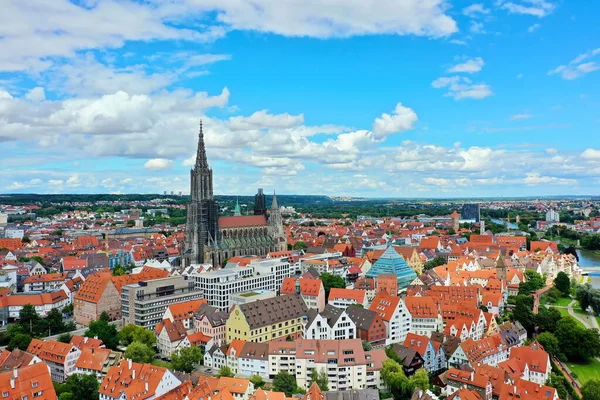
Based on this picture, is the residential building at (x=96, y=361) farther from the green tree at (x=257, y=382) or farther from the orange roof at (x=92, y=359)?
the green tree at (x=257, y=382)

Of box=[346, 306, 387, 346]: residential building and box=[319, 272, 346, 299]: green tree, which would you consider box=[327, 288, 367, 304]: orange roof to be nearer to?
box=[319, 272, 346, 299]: green tree

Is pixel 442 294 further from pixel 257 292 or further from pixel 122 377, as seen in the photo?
pixel 122 377

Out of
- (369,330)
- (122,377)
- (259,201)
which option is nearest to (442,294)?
(369,330)

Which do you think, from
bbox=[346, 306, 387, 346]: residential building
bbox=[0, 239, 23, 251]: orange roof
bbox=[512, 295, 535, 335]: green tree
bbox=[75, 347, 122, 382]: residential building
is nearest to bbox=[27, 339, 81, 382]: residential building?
bbox=[75, 347, 122, 382]: residential building

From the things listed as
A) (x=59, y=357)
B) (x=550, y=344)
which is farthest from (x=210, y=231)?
(x=550, y=344)

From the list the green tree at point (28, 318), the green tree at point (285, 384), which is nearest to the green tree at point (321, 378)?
the green tree at point (285, 384)

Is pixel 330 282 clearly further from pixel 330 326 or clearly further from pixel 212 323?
pixel 212 323

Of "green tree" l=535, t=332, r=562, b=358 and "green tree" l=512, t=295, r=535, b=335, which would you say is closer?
"green tree" l=535, t=332, r=562, b=358
